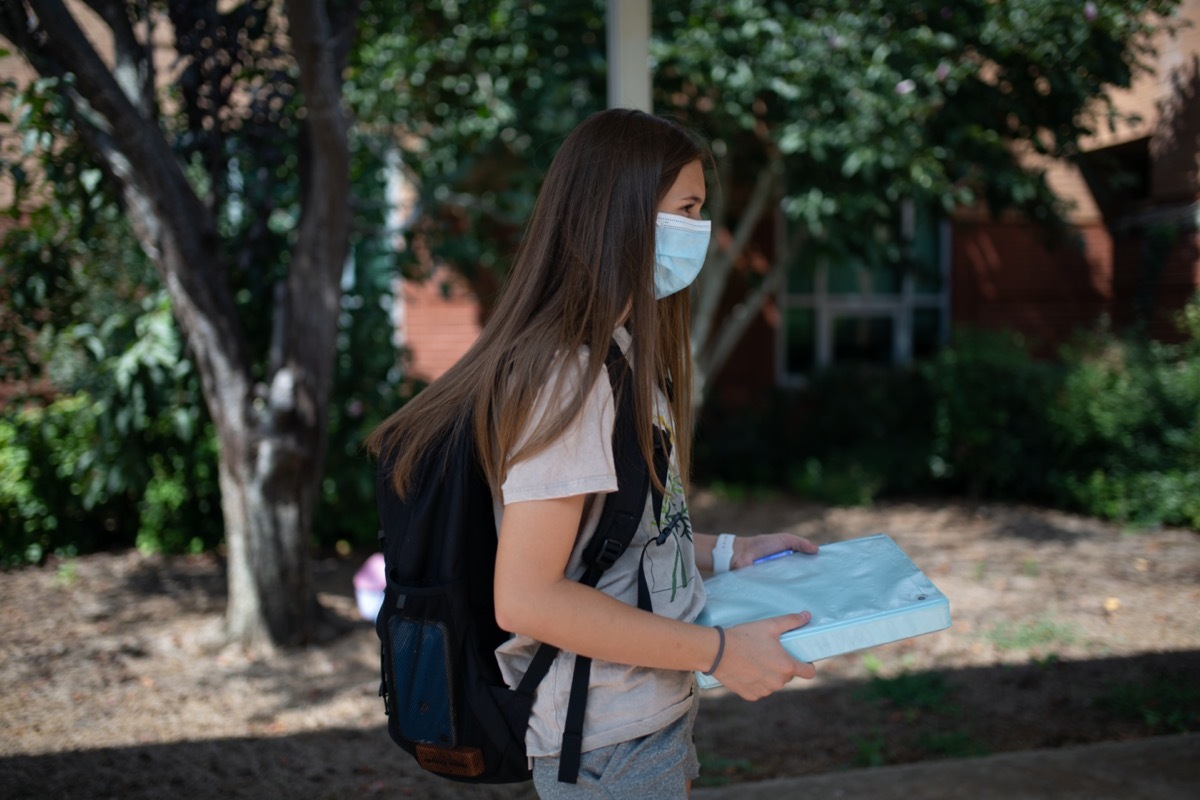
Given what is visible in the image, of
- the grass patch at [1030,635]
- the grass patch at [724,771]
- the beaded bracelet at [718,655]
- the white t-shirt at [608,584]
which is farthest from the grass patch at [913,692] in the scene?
the beaded bracelet at [718,655]

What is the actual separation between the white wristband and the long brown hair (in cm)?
39

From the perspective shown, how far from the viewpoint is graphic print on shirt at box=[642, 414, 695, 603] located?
4.77 ft

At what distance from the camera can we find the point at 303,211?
4.41 meters

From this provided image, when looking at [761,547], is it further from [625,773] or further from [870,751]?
[870,751]

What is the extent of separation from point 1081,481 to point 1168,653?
121 inches

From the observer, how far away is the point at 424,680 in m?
1.44

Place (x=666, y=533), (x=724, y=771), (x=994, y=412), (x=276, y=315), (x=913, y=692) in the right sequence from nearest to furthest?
(x=666, y=533) → (x=724, y=771) → (x=913, y=692) → (x=276, y=315) → (x=994, y=412)

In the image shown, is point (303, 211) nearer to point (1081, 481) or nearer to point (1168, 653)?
point (1168, 653)

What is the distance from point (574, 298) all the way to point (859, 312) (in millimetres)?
9311

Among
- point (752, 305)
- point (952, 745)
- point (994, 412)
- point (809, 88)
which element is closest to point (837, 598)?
point (952, 745)

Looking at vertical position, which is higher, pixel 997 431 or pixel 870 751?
pixel 997 431

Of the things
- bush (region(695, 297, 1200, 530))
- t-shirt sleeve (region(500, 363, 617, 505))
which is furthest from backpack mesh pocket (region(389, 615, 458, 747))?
bush (region(695, 297, 1200, 530))

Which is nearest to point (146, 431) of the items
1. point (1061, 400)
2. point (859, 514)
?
point (859, 514)

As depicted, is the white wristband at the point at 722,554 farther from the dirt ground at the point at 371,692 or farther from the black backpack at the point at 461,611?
the dirt ground at the point at 371,692
